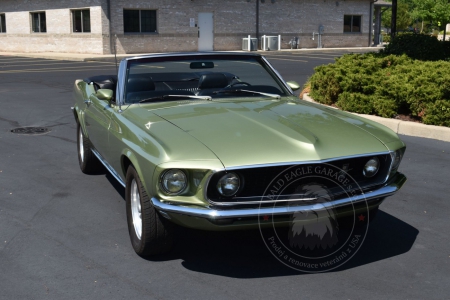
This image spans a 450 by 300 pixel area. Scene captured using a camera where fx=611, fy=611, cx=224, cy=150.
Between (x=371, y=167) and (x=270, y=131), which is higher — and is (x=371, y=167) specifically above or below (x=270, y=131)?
below

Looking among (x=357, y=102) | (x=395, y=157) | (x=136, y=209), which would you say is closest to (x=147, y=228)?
(x=136, y=209)

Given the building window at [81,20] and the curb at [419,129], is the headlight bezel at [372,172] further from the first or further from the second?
the building window at [81,20]

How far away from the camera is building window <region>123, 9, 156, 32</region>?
33469 millimetres

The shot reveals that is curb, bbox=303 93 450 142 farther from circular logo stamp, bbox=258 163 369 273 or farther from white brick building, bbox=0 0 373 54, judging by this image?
white brick building, bbox=0 0 373 54

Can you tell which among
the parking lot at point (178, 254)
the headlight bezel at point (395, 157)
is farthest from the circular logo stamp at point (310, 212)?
the headlight bezel at point (395, 157)

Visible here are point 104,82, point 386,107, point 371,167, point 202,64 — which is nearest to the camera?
point 371,167

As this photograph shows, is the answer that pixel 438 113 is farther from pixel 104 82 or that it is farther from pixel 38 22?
pixel 38 22

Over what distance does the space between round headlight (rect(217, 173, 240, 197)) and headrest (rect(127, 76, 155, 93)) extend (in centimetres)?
199

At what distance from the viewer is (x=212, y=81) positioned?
236 inches

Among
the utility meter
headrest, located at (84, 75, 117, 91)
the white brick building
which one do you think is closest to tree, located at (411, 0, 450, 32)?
the utility meter

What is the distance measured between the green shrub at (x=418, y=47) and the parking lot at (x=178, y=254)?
6.81 metres

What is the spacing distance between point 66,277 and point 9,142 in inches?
215

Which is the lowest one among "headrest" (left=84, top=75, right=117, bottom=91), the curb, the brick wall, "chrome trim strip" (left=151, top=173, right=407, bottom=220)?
the curb

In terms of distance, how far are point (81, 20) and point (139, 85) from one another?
2960 centimetres
